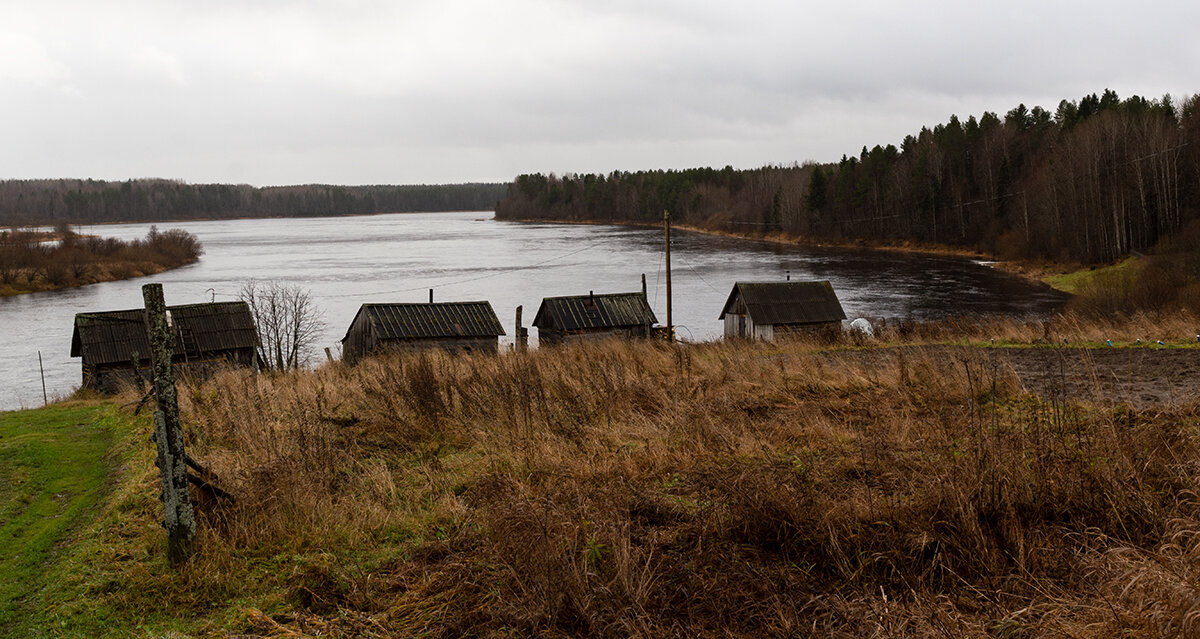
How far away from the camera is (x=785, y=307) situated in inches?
1219

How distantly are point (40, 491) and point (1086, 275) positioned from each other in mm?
57128

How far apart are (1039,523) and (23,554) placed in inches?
275

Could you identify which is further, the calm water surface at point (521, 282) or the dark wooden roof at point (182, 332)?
the calm water surface at point (521, 282)

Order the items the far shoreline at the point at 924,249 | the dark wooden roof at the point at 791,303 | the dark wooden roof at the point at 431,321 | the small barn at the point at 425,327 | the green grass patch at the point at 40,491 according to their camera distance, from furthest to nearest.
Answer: the far shoreline at the point at 924,249 → the dark wooden roof at the point at 791,303 → the dark wooden roof at the point at 431,321 → the small barn at the point at 425,327 → the green grass patch at the point at 40,491

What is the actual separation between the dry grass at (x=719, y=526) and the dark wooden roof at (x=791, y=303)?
895 inches

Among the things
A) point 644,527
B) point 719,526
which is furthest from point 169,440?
point 719,526

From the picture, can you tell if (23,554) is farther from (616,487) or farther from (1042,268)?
(1042,268)

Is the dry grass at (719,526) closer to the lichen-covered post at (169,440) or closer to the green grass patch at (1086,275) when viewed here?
the lichen-covered post at (169,440)

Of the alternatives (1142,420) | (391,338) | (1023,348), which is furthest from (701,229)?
(1142,420)

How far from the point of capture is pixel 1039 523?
463 centimetres

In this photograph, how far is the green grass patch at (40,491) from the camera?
5.57 metres

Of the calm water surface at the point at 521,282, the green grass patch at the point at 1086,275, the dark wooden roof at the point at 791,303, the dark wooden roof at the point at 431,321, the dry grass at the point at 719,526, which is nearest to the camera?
the dry grass at the point at 719,526

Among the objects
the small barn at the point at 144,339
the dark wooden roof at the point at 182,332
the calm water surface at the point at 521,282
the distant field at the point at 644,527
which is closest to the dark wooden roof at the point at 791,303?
the calm water surface at the point at 521,282

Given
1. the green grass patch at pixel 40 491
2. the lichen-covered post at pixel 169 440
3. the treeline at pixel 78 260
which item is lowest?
the green grass patch at pixel 40 491
